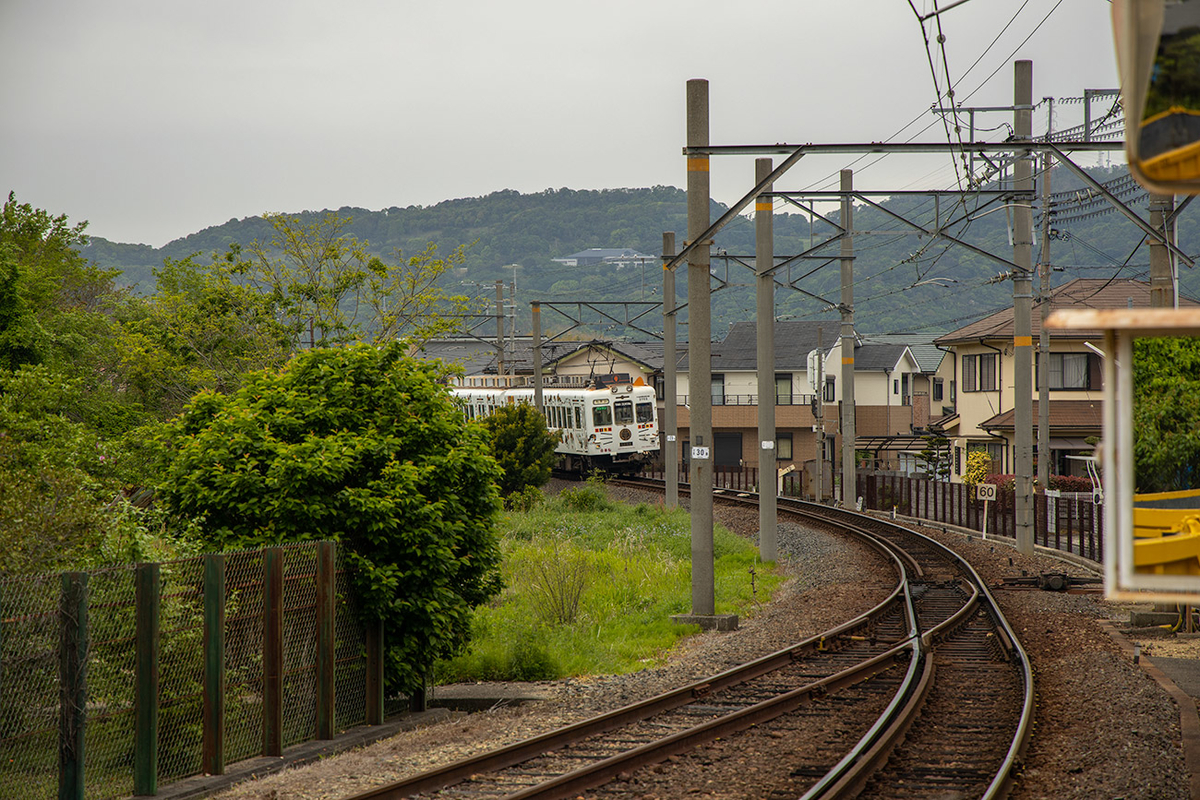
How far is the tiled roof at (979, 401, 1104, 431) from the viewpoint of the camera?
1309 inches

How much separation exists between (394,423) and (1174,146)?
25.5 feet

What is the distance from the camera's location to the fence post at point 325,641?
9.52m

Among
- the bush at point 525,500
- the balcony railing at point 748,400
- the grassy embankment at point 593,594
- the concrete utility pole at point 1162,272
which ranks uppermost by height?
the concrete utility pole at point 1162,272

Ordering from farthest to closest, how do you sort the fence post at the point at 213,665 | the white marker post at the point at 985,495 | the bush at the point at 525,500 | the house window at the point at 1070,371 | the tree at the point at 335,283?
the house window at the point at 1070,371 → the bush at the point at 525,500 → the tree at the point at 335,283 → the white marker post at the point at 985,495 → the fence post at the point at 213,665

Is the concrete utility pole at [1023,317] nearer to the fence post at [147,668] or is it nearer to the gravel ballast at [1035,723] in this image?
the gravel ballast at [1035,723]

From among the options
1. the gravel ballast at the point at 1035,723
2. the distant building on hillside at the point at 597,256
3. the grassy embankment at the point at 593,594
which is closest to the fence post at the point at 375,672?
the gravel ballast at the point at 1035,723

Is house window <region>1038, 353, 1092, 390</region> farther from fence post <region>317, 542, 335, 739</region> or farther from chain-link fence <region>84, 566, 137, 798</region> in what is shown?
chain-link fence <region>84, 566, 137, 798</region>

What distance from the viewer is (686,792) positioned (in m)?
7.52

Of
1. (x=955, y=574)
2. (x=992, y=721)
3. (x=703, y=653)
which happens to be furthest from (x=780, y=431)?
(x=992, y=721)

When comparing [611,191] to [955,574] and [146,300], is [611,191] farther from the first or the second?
[955,574]

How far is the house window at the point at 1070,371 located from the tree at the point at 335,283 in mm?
18789

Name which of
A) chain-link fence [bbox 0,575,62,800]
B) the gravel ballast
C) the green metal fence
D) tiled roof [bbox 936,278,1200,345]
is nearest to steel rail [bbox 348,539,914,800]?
the gravel ballast

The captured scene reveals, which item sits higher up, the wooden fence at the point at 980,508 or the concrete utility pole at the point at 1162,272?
the concrete utility pole at the point at 1162,272

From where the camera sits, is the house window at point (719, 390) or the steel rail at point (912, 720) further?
the house window at point (719, 390)
